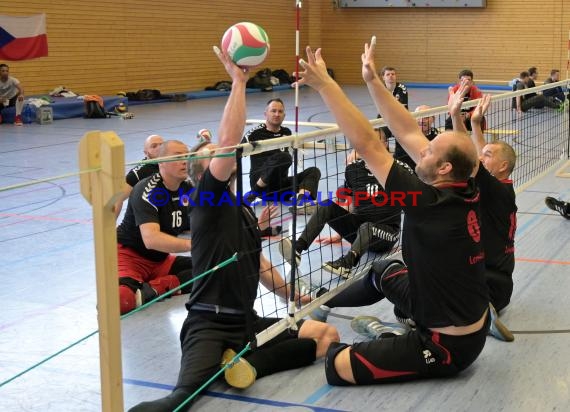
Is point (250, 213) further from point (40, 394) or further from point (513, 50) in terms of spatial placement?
point (513, 50)

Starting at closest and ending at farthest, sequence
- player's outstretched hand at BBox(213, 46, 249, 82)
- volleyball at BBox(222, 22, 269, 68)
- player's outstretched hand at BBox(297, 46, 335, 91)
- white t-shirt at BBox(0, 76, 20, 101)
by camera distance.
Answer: player's outstretched hand at BBox(297, 46, 335, 91) → player's outstretched hand at BBox(213, 46, 249, 82) → volleyball at BBox(222, 22, 269, 68) → white t-shirt at BBox(0, 76, 20, 101)

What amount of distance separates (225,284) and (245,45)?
1.48m

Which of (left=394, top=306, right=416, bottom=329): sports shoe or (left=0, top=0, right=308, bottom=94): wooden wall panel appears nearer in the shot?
(left=394, top=306, right=416, bottom=329): sports shoe

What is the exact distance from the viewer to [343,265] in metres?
5.99

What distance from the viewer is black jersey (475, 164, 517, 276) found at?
464 centimetres

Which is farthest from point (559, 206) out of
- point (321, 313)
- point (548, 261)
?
point (321, 313)

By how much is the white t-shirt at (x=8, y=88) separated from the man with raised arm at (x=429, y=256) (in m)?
13.9

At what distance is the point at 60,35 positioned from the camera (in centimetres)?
1948

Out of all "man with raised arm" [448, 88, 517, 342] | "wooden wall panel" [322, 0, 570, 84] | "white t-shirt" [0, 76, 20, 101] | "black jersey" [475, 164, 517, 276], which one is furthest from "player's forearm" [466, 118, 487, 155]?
"wooden wall panel" [322, 0, 570, 84]

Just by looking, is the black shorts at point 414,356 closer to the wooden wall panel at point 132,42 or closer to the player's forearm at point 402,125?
the player's forearm at point 402,125

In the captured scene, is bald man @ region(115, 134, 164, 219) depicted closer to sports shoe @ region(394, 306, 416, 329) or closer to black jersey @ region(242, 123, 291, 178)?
black jersey @ region(242, 123, 291, 178)

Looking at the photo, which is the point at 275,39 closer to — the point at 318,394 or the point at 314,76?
the point at 314,76

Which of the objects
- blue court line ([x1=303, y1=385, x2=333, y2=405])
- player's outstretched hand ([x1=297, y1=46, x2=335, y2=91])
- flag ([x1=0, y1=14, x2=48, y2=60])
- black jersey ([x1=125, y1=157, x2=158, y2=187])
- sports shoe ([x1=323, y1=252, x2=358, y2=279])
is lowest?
blue court line ([x1=303, y1=385, x2=333, y2=405])

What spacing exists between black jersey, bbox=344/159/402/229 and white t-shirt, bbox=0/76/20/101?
11487 millimetres
